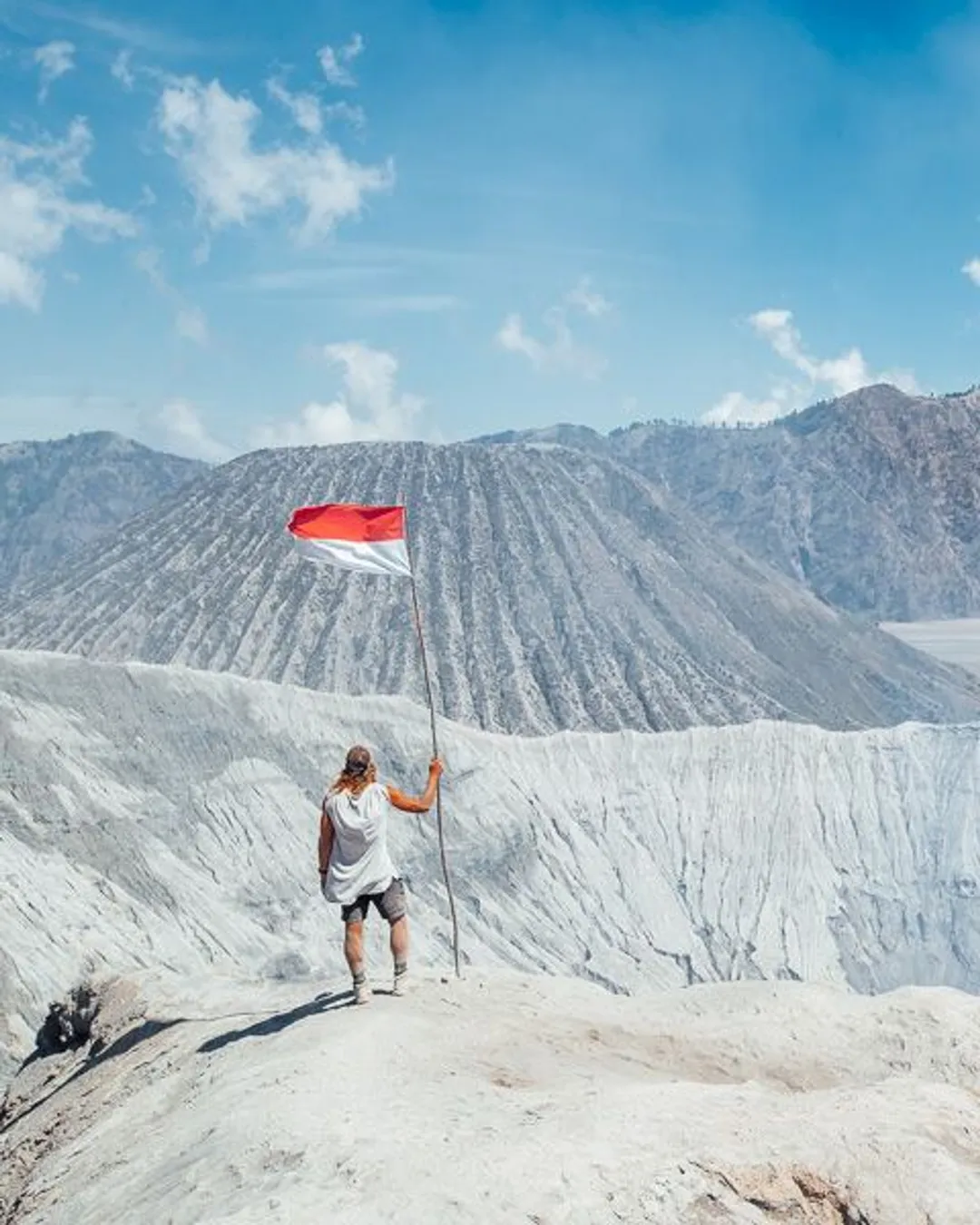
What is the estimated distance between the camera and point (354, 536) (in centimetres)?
959

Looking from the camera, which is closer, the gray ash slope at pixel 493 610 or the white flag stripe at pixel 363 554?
the white flag stripe at pixel 363 554

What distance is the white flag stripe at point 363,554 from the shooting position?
30.9 feet

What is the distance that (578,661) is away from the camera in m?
40.1

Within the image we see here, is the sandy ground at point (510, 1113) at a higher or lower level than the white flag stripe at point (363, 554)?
lower

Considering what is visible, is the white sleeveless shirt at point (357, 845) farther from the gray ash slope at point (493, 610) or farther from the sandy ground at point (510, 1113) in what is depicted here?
the gray ash slope at point (493, 610)

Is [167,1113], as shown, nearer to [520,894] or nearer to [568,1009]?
[568,1009]

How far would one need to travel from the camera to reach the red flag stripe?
944cm

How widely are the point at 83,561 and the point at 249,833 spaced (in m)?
31.1

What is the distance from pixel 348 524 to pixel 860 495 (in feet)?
282

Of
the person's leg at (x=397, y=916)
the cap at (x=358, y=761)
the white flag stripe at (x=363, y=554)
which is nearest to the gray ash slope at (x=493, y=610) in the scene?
the white flag stripe at (x=363, y=554)

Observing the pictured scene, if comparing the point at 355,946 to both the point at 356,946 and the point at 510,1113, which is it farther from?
the point at 510,1113

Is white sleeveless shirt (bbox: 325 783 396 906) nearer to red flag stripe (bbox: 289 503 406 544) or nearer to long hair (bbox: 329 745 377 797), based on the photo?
long hair (bbox: 329 745 377 797)

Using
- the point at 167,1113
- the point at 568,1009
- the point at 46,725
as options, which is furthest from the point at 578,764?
the point at 167,1113

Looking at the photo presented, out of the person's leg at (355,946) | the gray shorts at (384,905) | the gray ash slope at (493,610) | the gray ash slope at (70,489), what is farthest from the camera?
the gray ash slope at (70,489)
